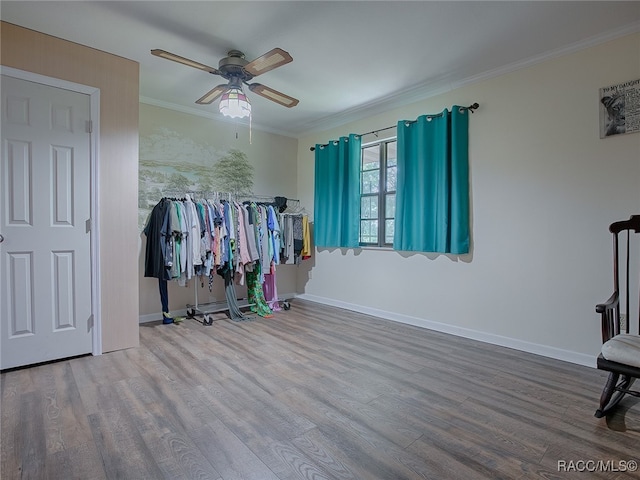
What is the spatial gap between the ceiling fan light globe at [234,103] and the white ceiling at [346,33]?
418 millimetres

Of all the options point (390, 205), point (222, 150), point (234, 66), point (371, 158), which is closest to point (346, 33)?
point (234, 66)

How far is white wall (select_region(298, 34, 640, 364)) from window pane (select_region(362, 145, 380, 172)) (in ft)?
2.39

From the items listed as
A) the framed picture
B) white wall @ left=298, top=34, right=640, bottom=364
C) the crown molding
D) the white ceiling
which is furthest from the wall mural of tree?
the framed picture

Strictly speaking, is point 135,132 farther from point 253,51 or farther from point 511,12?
point 511,12

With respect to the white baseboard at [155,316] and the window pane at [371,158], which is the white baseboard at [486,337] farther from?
the white baseboard at [155,316]

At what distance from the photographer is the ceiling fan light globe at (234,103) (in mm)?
2811

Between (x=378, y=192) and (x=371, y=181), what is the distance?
203mm

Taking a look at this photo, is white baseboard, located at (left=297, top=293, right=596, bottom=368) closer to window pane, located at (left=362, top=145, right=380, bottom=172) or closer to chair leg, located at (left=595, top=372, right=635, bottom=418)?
chair leg, located at (left=595, top=372, right=635, bottom=418)

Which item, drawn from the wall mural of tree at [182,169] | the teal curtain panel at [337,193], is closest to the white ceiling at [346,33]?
the wall mural of tree at [182,169]

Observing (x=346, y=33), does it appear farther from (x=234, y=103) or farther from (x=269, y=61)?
(x=234, y=103)

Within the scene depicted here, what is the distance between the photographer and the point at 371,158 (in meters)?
4.55

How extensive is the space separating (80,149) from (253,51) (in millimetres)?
1665

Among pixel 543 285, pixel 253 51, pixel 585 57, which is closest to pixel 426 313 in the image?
pixel 543 285

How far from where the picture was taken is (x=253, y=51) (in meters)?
2.96
